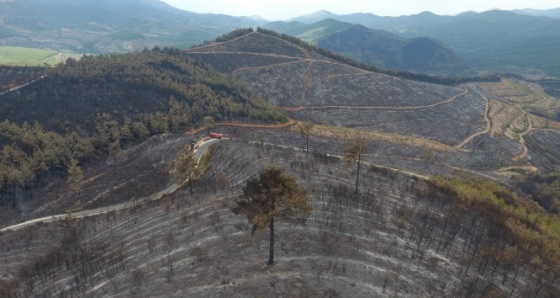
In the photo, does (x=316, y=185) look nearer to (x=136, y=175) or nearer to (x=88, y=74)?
(x=136, y=175)

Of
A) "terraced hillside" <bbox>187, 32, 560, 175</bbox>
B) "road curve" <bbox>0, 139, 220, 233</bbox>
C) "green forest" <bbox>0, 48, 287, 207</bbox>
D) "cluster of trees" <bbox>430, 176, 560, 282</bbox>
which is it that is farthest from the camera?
"terraced hillside" <bbox>187, 32, 560, 175</bbox>

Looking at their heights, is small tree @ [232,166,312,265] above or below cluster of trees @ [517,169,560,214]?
above

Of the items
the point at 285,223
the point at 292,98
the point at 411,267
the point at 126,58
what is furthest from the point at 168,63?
the point at 411,267

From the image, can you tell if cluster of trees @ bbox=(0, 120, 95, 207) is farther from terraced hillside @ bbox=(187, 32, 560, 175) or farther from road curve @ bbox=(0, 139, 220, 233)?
terraced hillside @ bbox=(187, 32, 560, 175)

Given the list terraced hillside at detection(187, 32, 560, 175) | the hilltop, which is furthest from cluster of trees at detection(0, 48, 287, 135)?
terraced hillside at detection(187, 32, 560, 175)

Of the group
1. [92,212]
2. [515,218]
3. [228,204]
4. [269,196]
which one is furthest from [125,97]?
[515,218]

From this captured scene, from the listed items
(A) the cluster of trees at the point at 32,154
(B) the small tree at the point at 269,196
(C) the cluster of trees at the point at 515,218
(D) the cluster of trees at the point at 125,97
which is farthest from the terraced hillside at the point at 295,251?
(D) the cluster of trees at the point at 125,97
